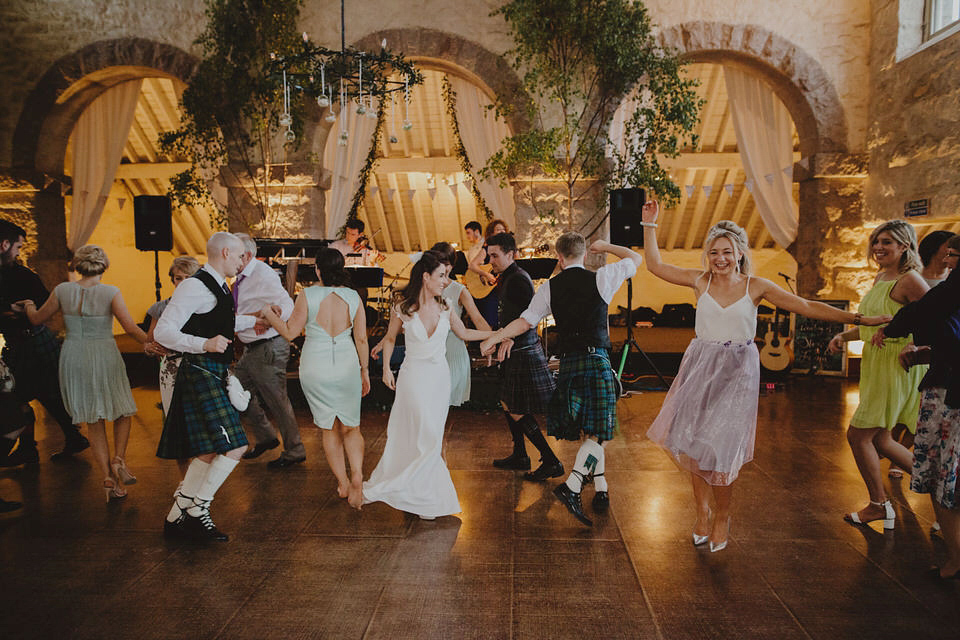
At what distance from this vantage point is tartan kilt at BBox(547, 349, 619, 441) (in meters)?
3.31

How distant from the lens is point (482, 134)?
28.9 ft

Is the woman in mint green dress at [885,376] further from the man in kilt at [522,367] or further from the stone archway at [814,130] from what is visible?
the stone archway at [814,130]

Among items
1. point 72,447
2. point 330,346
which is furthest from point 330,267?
point 72,447

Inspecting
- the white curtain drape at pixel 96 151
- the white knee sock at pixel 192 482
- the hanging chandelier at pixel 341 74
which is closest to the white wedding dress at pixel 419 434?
the white knee sock at pixel 192 482

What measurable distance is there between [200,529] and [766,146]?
338 inches

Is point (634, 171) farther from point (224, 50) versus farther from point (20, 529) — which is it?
point (20, 529)

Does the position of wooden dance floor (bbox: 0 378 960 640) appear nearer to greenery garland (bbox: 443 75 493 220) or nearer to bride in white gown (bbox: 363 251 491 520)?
bride in white gown (bbox: 363 251 491 520)

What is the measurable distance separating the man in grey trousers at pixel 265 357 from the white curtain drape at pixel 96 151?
6416mm

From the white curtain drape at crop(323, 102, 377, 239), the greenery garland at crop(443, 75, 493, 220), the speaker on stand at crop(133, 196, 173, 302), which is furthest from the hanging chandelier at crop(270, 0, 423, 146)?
the speaker on stand at crop(133, 196, 173, 302)

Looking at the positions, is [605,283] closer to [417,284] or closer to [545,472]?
[417,284]

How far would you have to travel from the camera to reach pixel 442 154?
42.9 feet

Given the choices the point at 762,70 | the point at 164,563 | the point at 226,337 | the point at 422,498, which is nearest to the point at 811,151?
the point at 762,70

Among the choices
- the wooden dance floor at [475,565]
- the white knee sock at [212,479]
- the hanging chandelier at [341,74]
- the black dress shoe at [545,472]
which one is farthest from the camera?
the hanging chandelier at [341,74]

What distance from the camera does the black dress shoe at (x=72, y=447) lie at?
14.9 ft
